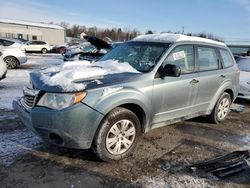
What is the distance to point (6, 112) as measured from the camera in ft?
19.0

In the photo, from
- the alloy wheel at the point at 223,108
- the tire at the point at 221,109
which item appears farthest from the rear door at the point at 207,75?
the alloy wheel at the point at 223,108

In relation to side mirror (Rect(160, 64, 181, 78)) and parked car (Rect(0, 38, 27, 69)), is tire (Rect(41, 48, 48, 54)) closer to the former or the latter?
parked car (Rect(0, 38, 27, 69))

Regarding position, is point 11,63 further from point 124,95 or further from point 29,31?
point 29,31

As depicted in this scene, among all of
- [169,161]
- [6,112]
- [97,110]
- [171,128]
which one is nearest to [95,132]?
[97,110]

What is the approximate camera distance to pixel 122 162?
387 centimetres

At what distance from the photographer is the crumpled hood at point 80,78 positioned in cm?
343

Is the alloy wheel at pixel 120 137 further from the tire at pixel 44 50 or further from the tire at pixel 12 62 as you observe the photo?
the tire at pixel 44 50

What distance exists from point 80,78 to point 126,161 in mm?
1369

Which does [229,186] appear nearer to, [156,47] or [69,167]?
[69,167]

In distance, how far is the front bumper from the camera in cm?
331

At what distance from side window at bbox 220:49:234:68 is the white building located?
4449cm

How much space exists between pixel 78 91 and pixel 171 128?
268cm

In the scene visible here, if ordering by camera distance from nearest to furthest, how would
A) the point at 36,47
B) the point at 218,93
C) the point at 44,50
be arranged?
the point at 218,93 < the point at 36,47 < the point at 44,50

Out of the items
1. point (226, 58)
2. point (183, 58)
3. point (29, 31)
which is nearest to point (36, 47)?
point (29, 31)
